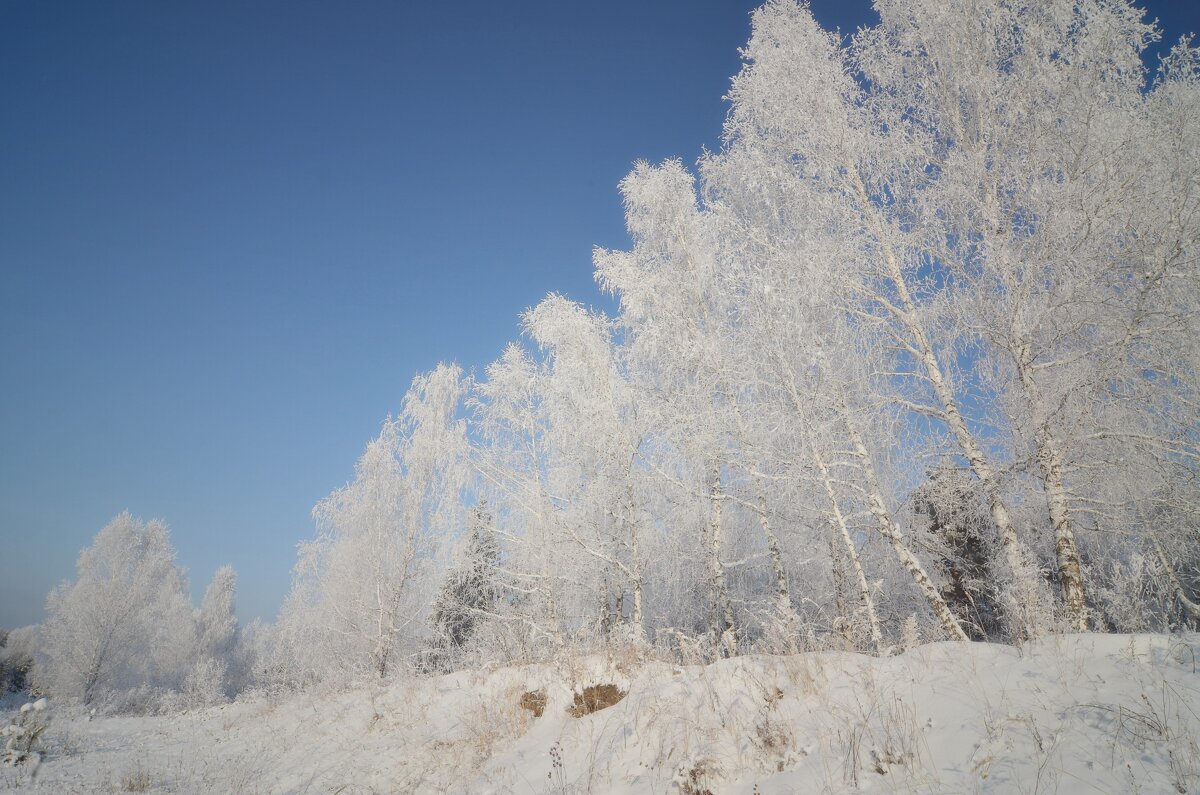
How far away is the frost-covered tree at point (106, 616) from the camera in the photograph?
24031mm

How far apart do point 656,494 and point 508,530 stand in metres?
3.40

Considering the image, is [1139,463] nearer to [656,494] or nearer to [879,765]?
[879,765]

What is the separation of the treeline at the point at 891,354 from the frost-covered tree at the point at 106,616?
24.2 m

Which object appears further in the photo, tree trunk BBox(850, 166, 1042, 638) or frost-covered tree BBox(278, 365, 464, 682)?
frost-covered tree BBox(278, 365, 464, 682)

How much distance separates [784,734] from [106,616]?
3412 cm

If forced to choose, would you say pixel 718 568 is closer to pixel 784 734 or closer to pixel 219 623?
pixel 784 734

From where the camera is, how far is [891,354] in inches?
307

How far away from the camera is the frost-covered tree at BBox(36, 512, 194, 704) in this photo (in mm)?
24031

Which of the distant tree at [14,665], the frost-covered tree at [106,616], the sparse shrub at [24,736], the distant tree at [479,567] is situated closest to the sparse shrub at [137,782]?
the sparse shrub at [24,736]

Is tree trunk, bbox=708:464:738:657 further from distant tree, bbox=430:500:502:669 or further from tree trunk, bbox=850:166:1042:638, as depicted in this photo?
distant tree, bbox=430:500:502:669

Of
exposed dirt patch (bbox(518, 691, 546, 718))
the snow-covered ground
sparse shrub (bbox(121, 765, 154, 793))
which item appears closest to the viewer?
the snow-covered ground

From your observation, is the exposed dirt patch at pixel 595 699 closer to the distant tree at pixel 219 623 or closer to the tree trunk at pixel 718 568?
the tree trunk at pixel 718 568

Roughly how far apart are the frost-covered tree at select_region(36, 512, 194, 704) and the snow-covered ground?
24092 mm

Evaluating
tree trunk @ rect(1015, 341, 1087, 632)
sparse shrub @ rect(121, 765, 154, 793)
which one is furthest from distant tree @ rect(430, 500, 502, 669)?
tree trunk @ rect(1015, 341, 1087, 632)
